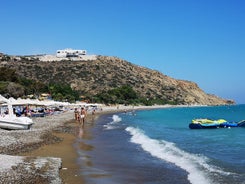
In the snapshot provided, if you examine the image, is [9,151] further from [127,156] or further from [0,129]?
[0,129]

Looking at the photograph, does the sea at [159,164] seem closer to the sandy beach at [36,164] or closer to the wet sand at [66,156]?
the wet sand at [66,156]

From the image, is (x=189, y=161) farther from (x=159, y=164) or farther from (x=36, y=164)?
(x=36, y=164)

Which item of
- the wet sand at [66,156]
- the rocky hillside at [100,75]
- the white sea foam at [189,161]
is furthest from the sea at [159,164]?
the rocky hillside at [100,75]

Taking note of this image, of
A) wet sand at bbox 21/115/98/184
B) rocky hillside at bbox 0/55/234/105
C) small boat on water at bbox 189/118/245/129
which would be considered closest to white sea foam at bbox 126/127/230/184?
wet sand at bbox 21/115/98/184

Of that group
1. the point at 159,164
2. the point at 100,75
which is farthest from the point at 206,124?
the point at 100,75

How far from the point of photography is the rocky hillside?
114 metres

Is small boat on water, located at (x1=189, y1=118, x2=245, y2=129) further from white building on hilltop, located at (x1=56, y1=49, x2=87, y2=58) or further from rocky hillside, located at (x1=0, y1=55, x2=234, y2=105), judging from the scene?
white building on hilltop, located at (x1=56, y1=49, x2=87, y2=58)

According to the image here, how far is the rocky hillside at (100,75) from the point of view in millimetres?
114137

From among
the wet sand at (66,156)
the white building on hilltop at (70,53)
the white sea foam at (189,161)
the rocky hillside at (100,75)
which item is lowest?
the white sea foam at (189,161)

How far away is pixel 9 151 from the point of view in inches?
655

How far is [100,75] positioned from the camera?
124m

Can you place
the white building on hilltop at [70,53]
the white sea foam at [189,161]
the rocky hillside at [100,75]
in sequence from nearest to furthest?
the white sea foam at [189,161] < the rocky hillside at [100,75] < the white building on hilltop at [70,53]

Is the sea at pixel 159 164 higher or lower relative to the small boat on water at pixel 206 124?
lower

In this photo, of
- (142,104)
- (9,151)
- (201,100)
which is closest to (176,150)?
(9,151)
